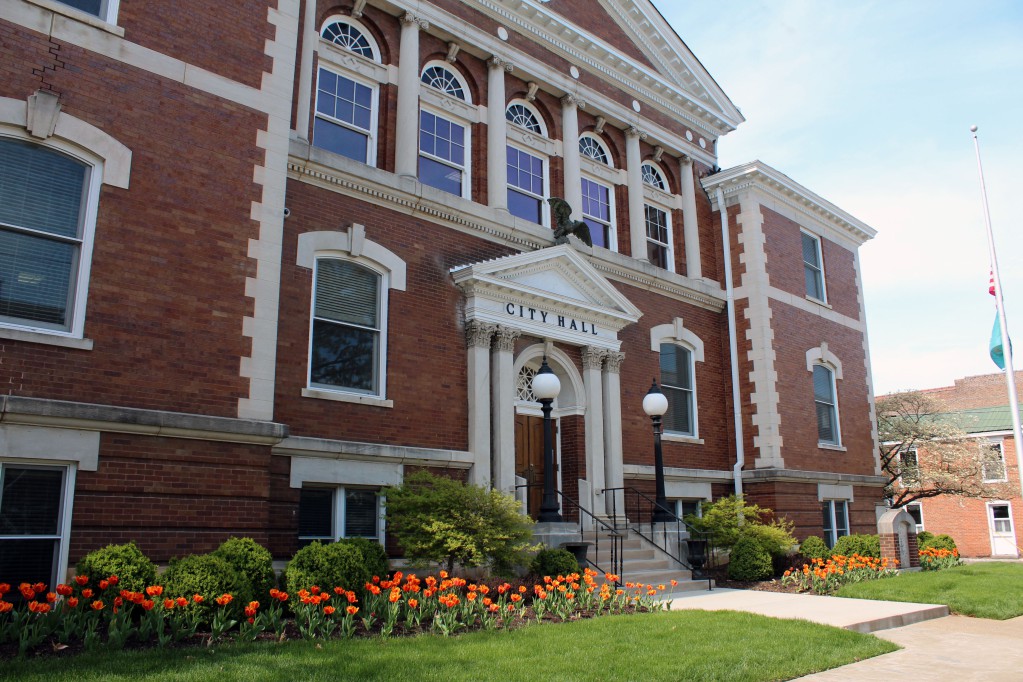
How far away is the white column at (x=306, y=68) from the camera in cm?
1385

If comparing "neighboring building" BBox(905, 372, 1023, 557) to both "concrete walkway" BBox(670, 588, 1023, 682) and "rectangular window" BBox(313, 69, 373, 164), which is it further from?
"rectangular window" BBox(313, 69, 373, 164)

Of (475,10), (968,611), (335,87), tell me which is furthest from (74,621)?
(475,10)

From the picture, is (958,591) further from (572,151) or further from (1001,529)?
(1001,529)

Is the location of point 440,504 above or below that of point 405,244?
below

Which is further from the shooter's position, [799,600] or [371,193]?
[371,193]

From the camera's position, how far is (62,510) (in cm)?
920

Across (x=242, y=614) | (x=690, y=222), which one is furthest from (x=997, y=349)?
(x=242, y=614)

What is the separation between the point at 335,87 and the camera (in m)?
14.9

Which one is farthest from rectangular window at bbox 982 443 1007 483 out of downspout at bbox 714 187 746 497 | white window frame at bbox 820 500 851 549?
downspout at bbox 714 187 746 497

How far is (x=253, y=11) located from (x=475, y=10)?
249 inches

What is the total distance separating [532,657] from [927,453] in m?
25.9

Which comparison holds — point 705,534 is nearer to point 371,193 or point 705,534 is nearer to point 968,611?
point 968,611

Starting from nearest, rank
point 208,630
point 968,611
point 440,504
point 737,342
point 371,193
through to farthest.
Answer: point 208,630 → point 440,504 → point 968,611 → point 371,193 → point 737,342

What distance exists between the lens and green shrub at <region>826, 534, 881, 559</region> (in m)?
18.0
